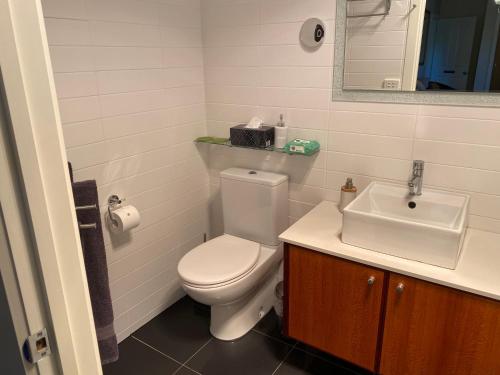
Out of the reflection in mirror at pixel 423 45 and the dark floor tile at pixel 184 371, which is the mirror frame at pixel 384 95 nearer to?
the reflection in mirror at pixel 423 45

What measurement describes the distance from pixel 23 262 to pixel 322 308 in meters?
1.42

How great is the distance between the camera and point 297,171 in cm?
223

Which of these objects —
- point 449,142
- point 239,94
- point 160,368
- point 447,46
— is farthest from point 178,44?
point 160,368

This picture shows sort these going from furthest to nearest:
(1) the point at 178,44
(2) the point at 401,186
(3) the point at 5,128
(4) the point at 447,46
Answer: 1. (1) the point at 178,44
2. (2) the point at 401,186
3. (4) the point at 447,46
4. (3) the point at 5,128

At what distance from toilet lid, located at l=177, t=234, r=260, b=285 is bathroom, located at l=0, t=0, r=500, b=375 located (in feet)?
0.04

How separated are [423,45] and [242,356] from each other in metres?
1.76

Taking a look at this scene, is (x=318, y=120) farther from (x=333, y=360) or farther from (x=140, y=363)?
(x=140, y=363)

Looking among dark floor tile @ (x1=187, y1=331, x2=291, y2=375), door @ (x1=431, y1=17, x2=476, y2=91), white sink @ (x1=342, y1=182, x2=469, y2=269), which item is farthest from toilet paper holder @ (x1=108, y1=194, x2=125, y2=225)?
door @ (x1=431, y1=17, x2=476, y2=91)

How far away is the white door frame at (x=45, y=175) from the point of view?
54 centimetres

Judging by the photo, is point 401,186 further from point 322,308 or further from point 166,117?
point 166,117

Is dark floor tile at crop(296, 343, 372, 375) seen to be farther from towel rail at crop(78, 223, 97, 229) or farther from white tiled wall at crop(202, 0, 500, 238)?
towel rail at crop(78, 223, 97, 229)

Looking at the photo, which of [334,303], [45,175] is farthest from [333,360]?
[45,175]

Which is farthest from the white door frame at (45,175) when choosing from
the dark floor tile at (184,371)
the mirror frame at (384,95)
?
the mirror frame at (384,95)

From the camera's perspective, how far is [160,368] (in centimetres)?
199
